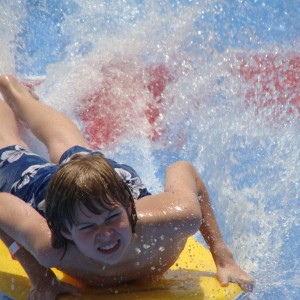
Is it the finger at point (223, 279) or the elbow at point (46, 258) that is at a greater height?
the elbow at point (46, 258)

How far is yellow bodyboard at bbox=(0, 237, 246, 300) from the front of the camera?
6.56 feet

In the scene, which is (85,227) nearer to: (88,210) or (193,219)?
(88,210)

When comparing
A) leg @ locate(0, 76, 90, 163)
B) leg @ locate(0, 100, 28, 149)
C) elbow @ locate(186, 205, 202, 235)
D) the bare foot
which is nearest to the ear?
elbow @ locate(186, 205, 202, 235)

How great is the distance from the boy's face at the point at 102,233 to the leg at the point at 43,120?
0.74m

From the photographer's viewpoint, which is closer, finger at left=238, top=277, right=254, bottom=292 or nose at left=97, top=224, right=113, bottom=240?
nose at left=97, top=224, right=113, bottom=240

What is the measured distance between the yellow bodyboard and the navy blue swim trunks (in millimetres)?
232

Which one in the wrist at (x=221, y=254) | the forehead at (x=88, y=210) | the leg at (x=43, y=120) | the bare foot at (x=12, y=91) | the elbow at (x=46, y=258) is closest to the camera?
the forehead at (x=88, y=210)

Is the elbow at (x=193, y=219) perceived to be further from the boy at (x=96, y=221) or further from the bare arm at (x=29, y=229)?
the bare arm at (x=29, y=229)

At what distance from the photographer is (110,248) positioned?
1.82m

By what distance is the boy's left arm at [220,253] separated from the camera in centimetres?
208

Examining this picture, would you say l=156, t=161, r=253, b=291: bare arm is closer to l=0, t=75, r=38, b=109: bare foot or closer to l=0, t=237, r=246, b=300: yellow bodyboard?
l=0, t=237, r=246, b=300: yellow bodyboard

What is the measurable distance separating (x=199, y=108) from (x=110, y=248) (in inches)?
70.4

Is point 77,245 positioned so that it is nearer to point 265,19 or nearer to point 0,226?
point 0,226

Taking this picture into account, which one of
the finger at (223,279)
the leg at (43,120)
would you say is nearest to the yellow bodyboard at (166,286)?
the finger at (223,279)
